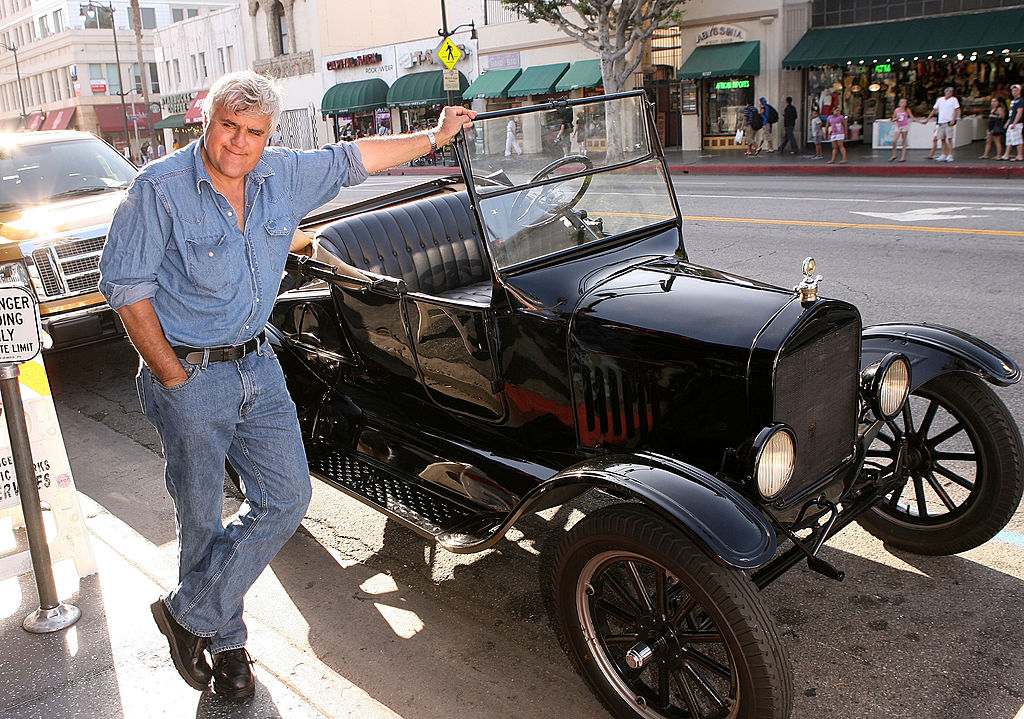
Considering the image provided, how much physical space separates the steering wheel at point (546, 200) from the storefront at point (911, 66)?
19.6 metres

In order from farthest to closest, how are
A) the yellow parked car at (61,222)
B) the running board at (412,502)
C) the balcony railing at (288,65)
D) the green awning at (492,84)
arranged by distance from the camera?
1. the balcony railing at (288,65)
2. the green awning at (492,84)
3. the yellow parked car at (61,222)
4. the running board at (412,502)

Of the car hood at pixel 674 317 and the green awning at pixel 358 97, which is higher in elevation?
the green awning at pixel 358 97

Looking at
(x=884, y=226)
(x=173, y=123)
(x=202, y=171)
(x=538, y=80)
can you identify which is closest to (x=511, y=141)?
(x=202, y=171)

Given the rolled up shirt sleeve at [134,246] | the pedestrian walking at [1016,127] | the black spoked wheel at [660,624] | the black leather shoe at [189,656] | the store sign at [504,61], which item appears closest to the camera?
the black spoked wheel at [660,624]

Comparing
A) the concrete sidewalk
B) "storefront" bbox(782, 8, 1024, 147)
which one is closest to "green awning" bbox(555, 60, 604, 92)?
the concrete sidewalk

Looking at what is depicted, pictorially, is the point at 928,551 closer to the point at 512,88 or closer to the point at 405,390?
the point at 405,390

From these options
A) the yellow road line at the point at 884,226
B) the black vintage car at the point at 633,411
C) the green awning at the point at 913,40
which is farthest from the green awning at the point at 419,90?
the black vintage car at the point at 633,411

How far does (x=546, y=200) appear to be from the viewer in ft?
11.9

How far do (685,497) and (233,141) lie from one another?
168 cm

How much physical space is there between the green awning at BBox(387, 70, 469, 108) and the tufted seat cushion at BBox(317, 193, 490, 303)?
28620mm

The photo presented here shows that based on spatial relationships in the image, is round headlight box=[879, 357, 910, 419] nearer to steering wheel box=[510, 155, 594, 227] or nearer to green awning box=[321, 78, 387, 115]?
steering wheel box=[510, 155, 594, 227]

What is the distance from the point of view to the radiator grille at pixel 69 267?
646cm

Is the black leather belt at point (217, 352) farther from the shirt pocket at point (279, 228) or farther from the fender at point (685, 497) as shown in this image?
the fender at point (685, 497)

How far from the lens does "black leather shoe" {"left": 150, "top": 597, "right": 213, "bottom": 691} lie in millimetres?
2848
